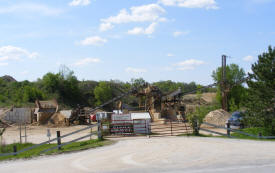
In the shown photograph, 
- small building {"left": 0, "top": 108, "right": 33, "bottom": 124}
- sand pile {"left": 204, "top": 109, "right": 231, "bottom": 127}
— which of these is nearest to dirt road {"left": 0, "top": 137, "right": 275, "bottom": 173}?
sand pile {"left": 204, "top": 109, "right": 231, "bottom": 127}

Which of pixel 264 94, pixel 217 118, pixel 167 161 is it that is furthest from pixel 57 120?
pixel 167 161

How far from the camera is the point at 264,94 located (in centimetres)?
2420

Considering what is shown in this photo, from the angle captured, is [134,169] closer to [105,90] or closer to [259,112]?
[259,112]

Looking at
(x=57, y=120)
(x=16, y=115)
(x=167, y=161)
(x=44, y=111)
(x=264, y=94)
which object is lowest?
(x=167, y=161)

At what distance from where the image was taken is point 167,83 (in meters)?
122

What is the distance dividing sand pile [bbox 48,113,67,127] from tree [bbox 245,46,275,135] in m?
28.5

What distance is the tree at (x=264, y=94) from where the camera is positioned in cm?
2392

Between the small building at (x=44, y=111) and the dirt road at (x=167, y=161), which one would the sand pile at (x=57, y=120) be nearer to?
the small building at (x=44, y=111)

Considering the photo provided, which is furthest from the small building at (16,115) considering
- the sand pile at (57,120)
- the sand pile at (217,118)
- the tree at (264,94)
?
the tree at (264,94)

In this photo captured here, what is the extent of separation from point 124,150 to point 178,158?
3777 millimetres

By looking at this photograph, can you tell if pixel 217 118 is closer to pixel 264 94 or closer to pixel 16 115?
pixel 264 94

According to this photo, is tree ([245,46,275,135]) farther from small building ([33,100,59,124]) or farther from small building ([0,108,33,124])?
small building ([0,108,33,124])

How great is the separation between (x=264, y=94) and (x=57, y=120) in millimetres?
31225

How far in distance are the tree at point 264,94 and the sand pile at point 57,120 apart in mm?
28549
